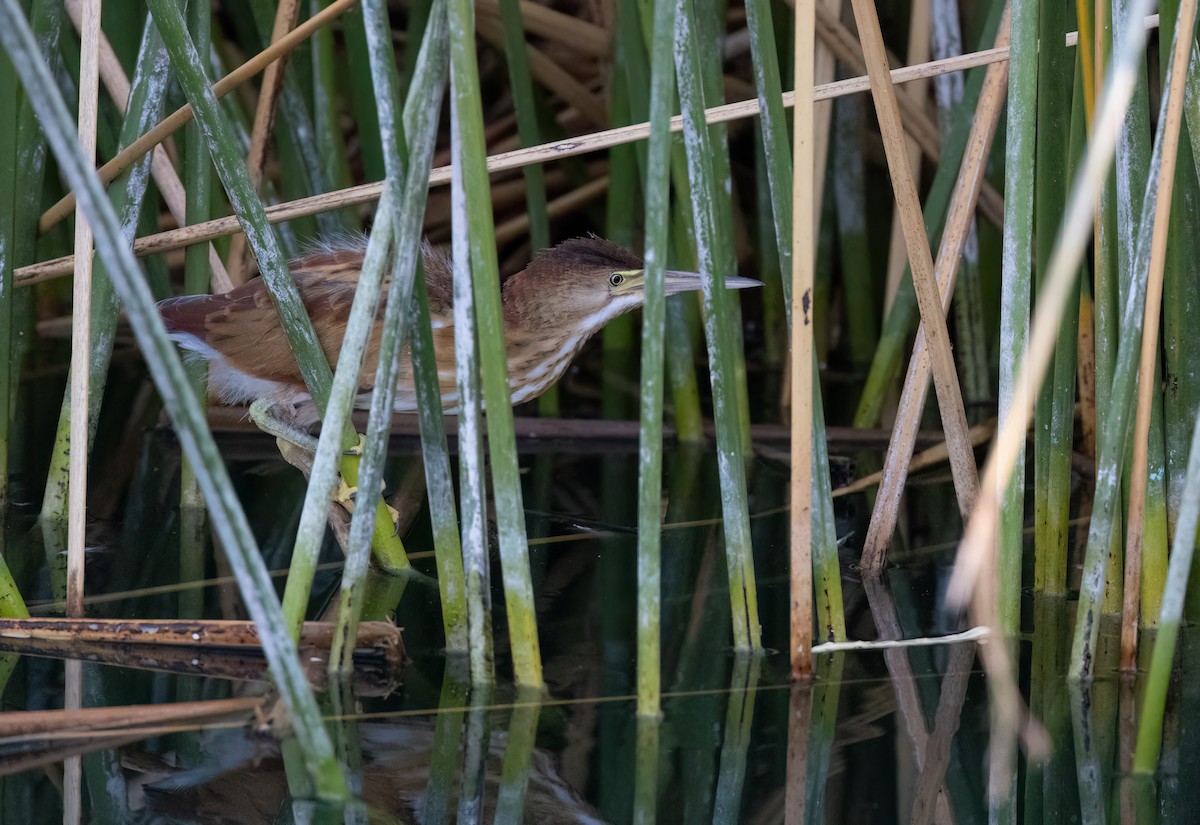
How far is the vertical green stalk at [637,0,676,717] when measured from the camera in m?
1.75

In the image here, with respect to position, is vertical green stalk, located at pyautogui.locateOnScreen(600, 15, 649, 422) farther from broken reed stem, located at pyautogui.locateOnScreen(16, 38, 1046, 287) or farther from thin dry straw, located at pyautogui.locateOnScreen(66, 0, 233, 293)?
thin dry straw, located at pyautogui.locateOnScreen(66, 0, 233, 293)

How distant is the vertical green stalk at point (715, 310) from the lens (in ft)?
6.57

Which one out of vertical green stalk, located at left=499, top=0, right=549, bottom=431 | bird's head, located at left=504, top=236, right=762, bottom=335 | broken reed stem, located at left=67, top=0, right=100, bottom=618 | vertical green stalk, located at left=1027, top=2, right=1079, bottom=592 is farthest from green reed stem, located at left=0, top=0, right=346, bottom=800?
vertical green stalk, located at left=499, top=0, right=549, bottom=431

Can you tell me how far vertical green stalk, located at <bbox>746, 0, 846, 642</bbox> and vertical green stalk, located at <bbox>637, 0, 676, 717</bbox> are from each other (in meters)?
0.28

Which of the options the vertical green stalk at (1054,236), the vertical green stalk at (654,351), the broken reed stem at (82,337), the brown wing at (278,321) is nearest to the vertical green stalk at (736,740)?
the vertical green stalk at (654,351)

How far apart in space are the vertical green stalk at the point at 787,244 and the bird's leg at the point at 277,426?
4.46 ft

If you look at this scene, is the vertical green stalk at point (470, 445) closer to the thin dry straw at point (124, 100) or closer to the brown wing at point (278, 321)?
the brown wing at point (278, 321)

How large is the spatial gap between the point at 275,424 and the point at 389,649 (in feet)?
3.68

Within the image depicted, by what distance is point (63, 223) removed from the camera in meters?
4.21

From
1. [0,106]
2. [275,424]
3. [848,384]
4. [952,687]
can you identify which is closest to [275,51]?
[0,106]

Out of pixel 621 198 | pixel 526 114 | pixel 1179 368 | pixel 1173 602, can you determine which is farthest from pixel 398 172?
pixel 621 198

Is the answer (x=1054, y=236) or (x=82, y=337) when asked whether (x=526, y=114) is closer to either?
(x=82, y=337)

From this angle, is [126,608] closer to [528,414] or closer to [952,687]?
[952,687]

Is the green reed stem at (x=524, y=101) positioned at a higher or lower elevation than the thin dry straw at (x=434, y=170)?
higher
